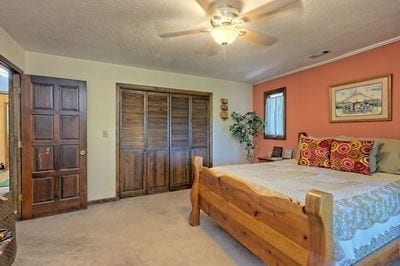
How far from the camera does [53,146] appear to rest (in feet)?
10.5

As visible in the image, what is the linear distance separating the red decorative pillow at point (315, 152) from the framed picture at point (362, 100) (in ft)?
2.37

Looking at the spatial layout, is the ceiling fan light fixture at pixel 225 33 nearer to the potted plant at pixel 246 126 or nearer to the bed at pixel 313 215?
the bed at pixel 313 215

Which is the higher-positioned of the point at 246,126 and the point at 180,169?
the point at 246,126

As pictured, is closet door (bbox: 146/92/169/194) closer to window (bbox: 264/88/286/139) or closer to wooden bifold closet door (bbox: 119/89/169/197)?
wooden bifold closet door (bbox: 119/89/169/197)

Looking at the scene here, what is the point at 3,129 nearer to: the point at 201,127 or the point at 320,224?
the point at 201,127

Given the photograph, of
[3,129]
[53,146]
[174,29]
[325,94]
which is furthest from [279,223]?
[3,129]

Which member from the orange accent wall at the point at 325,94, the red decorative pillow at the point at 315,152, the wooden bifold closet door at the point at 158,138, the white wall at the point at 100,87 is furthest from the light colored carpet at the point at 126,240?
the orange accent wall at the point at 325,94

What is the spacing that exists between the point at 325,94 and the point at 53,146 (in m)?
4.36

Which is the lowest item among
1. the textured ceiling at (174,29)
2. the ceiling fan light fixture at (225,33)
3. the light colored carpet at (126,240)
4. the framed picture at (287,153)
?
the light colored carpet at (126,240)

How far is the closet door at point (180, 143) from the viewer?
4398mm

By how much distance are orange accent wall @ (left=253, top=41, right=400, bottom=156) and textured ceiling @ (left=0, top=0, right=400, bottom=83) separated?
223mm

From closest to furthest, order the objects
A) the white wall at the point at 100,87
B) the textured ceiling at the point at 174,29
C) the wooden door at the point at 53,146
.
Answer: the textured ceiling at the point at 174,29 → the wooden door at the point at 53,146 → the white wall at the point at 100,87

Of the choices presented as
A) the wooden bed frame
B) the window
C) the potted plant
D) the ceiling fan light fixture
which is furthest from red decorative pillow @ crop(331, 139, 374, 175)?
the potted plant

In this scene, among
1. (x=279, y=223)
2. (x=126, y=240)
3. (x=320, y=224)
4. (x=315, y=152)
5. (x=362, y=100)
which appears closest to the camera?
(x=320, y=224)
